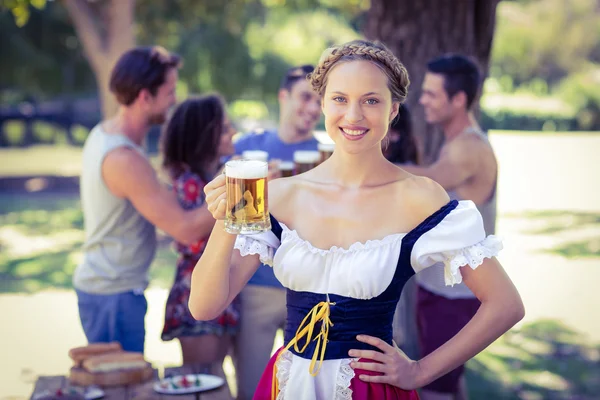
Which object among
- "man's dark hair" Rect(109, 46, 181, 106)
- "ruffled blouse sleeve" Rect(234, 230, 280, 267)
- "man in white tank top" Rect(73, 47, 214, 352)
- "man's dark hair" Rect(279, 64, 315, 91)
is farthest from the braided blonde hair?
"man's dark hair" Rect(279, 64, 315, 91)

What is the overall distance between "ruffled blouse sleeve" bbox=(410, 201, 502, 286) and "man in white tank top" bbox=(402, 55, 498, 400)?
6.43 feet

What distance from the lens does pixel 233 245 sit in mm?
2332

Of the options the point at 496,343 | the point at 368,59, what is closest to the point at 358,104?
the point at 368,59

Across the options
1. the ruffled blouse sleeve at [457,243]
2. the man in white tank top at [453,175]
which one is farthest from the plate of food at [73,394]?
the man in white tank top at [453,175]

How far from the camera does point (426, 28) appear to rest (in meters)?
6.08

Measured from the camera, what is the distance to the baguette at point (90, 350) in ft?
12.0

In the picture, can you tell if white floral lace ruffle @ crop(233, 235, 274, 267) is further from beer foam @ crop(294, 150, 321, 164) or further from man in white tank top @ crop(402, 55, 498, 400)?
man in white tank top @ crop(402, 55, 498, 400)

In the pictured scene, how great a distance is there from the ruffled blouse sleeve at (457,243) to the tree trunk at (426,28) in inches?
148

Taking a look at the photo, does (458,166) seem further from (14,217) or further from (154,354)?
(14,217)

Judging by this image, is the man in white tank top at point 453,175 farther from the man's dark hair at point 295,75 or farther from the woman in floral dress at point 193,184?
the woman in floral dress at point 193,184

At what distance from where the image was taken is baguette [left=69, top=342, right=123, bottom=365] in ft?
12.0

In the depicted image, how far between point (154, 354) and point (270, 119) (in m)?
26.4

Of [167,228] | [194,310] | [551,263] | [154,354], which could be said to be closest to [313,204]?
[194,310]

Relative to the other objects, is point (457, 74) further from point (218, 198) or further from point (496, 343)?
point (496, 343)
